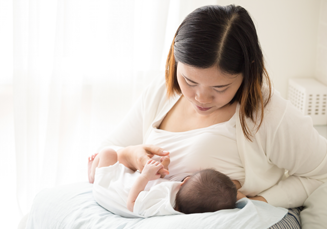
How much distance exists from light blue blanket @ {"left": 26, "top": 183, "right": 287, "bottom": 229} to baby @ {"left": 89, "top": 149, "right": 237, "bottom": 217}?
0.12 ft

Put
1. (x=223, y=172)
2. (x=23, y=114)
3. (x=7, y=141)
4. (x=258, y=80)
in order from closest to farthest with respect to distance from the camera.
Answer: (x=258, y=80) < (x=223, y=172) < (x=23, y=114) < (x=7, y=141)

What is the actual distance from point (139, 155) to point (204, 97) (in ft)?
1.17

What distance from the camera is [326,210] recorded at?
111cm

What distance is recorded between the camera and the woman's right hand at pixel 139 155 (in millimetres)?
1223

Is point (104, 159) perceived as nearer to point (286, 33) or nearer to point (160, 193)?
point (160, 193)

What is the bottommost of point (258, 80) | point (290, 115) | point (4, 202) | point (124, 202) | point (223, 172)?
point (4, 202)

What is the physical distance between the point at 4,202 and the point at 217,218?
151cm

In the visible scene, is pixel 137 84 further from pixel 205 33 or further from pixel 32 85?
pixel 205 33

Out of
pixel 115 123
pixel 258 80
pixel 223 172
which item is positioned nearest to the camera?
pixel 258 80

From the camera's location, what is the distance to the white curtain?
1765 mm

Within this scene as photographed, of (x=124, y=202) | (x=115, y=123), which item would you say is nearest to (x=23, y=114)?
(x=115, y=123)

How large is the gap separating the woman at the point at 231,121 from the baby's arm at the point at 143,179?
7cm

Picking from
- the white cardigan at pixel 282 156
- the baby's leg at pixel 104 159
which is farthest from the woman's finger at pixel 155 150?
the white cardigan at pixel 282 156

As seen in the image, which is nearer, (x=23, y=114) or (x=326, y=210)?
(x=326, y=210)
